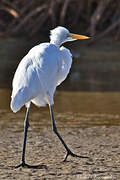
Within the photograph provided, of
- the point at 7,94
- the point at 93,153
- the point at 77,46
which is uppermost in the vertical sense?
the point at 77,46

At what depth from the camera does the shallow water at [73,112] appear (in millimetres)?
7195

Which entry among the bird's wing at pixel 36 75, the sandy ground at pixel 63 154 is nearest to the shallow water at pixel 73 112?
the sandy ground at pixel 63 154

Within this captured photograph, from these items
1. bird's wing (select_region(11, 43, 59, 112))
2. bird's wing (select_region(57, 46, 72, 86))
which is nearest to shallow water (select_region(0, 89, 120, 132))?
bird's wing (select_region(57, 46, 72, 86))

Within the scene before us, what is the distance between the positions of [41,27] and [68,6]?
3.10 ft

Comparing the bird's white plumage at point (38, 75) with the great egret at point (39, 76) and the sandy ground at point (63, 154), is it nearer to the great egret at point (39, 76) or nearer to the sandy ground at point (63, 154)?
the great egret at point (39, 76)

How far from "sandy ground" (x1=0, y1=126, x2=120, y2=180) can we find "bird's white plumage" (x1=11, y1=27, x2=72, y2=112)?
597mm

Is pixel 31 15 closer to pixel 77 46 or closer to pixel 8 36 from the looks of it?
pixel 8 36

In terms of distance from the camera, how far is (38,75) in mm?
5016

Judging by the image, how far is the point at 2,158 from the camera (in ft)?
17.3

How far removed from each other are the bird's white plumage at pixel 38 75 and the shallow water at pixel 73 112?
1.77m

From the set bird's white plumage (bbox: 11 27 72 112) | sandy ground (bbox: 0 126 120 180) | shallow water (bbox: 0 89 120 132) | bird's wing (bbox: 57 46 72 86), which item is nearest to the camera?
sandy ground (bbox: 0 126 120 180)

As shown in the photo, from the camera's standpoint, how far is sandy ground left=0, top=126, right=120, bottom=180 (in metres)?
4.62

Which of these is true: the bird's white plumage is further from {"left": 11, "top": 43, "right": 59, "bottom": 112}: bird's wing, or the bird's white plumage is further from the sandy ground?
the sandy ground

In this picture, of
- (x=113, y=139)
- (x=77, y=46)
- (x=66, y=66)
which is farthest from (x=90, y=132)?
(x=77, y=46)
